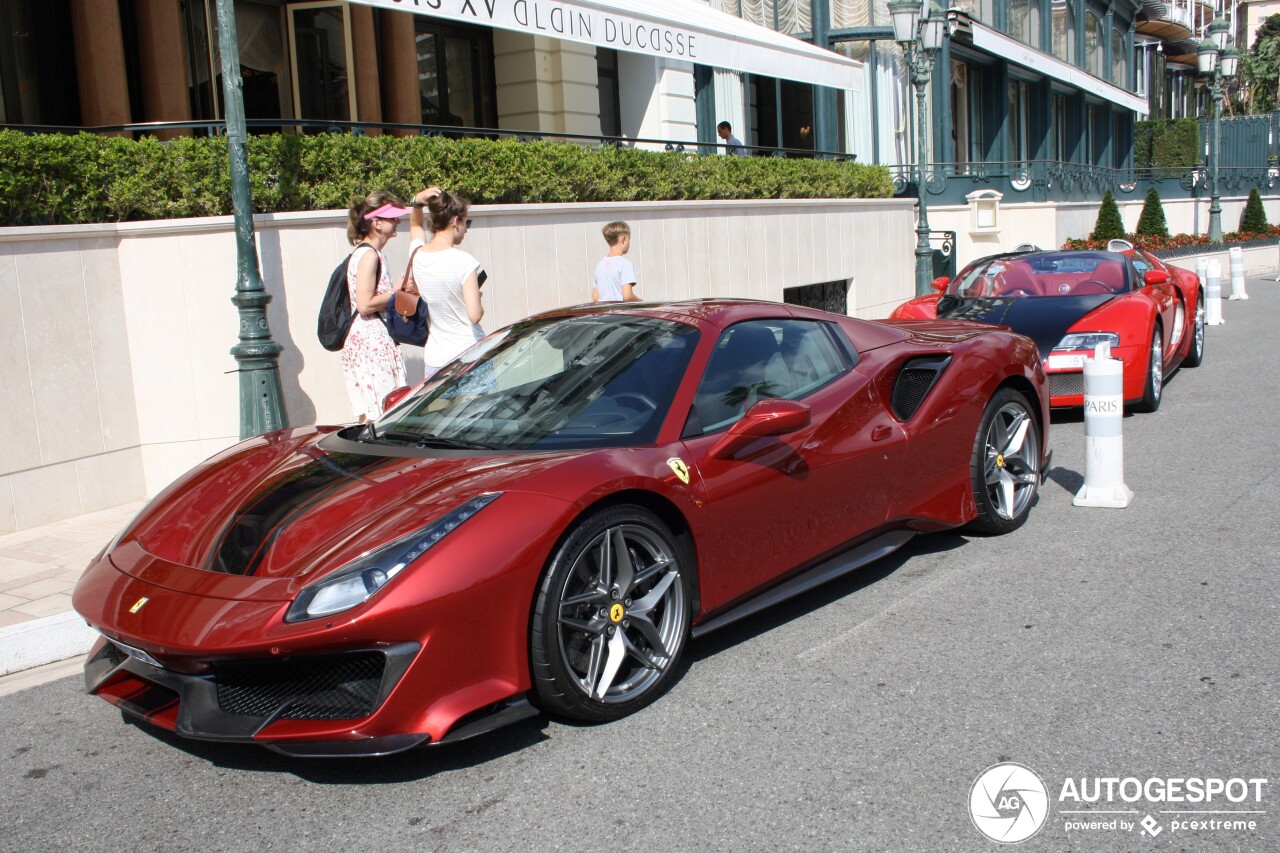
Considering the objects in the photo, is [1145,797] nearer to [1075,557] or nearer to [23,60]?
[1075,557]

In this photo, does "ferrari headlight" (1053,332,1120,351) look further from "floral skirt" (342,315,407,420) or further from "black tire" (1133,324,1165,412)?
"floral skirt" (342,315,407,420)

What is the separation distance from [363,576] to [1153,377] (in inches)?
310

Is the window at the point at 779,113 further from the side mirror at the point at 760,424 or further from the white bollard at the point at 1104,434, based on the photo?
the side mirror at the point at 760,424

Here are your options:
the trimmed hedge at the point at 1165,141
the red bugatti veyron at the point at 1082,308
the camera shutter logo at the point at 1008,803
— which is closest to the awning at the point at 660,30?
the red bugatti veyron at the point at 1082,308

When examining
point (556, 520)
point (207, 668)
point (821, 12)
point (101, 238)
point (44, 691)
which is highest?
point (821, 12)

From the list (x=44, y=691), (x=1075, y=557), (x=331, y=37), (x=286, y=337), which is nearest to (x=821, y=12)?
(x=331, y=37)

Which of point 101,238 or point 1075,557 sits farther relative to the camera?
point 101,238

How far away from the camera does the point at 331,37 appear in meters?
14.5

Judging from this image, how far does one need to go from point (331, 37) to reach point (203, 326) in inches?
289

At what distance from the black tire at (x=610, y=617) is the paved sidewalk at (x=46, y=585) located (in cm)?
259

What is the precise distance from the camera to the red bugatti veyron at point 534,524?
3.44m

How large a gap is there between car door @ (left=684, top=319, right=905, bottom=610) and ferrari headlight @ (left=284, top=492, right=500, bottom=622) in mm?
1098

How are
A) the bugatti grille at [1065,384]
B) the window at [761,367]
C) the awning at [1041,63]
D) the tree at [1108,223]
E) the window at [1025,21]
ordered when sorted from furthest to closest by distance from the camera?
the window at [1025,21]
the tree at [1108,223]
the awning at [1041,63]
the bugatti grille at [1065,384]
the window at [761,367]

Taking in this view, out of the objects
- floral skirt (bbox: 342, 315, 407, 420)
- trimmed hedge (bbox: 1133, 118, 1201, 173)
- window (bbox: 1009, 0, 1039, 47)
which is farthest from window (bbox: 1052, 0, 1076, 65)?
floral skirt (bbox: 342, 315, 407, 420)
